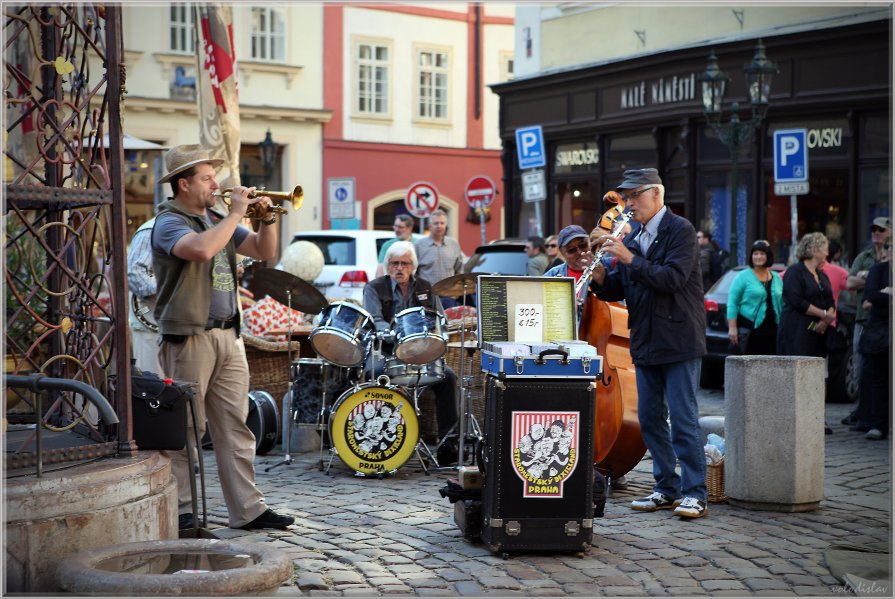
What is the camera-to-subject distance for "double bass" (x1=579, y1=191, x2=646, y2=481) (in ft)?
25.6

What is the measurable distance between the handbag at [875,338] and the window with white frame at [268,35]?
77.9 feet

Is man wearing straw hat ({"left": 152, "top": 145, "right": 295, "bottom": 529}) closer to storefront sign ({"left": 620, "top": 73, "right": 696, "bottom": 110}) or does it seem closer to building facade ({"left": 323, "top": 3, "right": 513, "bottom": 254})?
storefront sign ({"left": 620, "top": 73, "right": 696, "bottom": 110})

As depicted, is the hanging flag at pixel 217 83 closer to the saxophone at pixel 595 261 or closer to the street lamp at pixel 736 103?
the saxophone at pixel 595 261

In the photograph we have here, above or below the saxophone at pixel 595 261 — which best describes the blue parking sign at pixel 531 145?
above

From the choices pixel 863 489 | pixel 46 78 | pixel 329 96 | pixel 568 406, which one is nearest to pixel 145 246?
pixel 46 78

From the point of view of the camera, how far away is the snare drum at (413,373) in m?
9.20

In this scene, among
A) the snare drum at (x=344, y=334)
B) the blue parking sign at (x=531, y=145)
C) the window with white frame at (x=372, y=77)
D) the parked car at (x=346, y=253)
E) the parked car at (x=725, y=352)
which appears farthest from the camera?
the window with white frame at (x=372, y=77)

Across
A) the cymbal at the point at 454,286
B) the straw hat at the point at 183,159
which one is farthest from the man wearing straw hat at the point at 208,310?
the cymbal at the point at 454,286

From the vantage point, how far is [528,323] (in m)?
6.85

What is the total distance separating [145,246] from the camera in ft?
28.9

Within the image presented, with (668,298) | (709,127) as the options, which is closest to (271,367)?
(668,298)

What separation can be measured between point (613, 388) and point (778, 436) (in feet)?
3.41

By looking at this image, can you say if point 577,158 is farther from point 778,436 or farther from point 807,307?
point 778,436

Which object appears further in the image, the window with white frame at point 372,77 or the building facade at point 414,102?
the window with white frame at point 372,77
